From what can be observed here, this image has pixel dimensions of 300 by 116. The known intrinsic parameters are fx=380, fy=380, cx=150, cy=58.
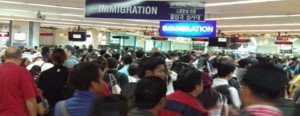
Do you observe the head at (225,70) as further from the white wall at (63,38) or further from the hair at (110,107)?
the white wall at (63,38)

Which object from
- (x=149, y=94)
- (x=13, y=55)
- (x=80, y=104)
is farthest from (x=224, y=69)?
(x=13, y=55)

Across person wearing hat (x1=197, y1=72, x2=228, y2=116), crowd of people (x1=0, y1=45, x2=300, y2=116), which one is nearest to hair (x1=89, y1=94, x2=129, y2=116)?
crowd of people (x1=0, y1=45, x2=300, y2=116)

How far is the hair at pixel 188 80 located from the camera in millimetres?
2980

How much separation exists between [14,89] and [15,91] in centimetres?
3

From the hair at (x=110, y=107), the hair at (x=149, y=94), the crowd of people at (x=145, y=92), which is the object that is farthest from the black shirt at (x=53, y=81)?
the hair at (x=110, y=107)

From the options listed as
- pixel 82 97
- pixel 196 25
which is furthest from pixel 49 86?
pixel 196 25

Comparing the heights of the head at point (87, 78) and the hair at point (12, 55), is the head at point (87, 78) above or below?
below

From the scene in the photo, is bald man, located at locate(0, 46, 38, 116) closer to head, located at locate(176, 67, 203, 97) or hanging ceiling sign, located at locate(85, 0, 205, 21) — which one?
head, located at locate(176, 67, 203, 97)

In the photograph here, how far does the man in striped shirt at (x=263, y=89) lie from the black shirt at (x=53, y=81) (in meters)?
3.42

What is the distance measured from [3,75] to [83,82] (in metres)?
1.77

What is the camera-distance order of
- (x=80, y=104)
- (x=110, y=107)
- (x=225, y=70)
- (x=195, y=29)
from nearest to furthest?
(x=110, y=107), (x=80, y=104), (x=225, y=70), (x=195, y=29)

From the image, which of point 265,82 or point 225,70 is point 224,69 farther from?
point 265,82

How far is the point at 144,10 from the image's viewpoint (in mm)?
9320

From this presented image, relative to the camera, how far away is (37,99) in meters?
4.41
